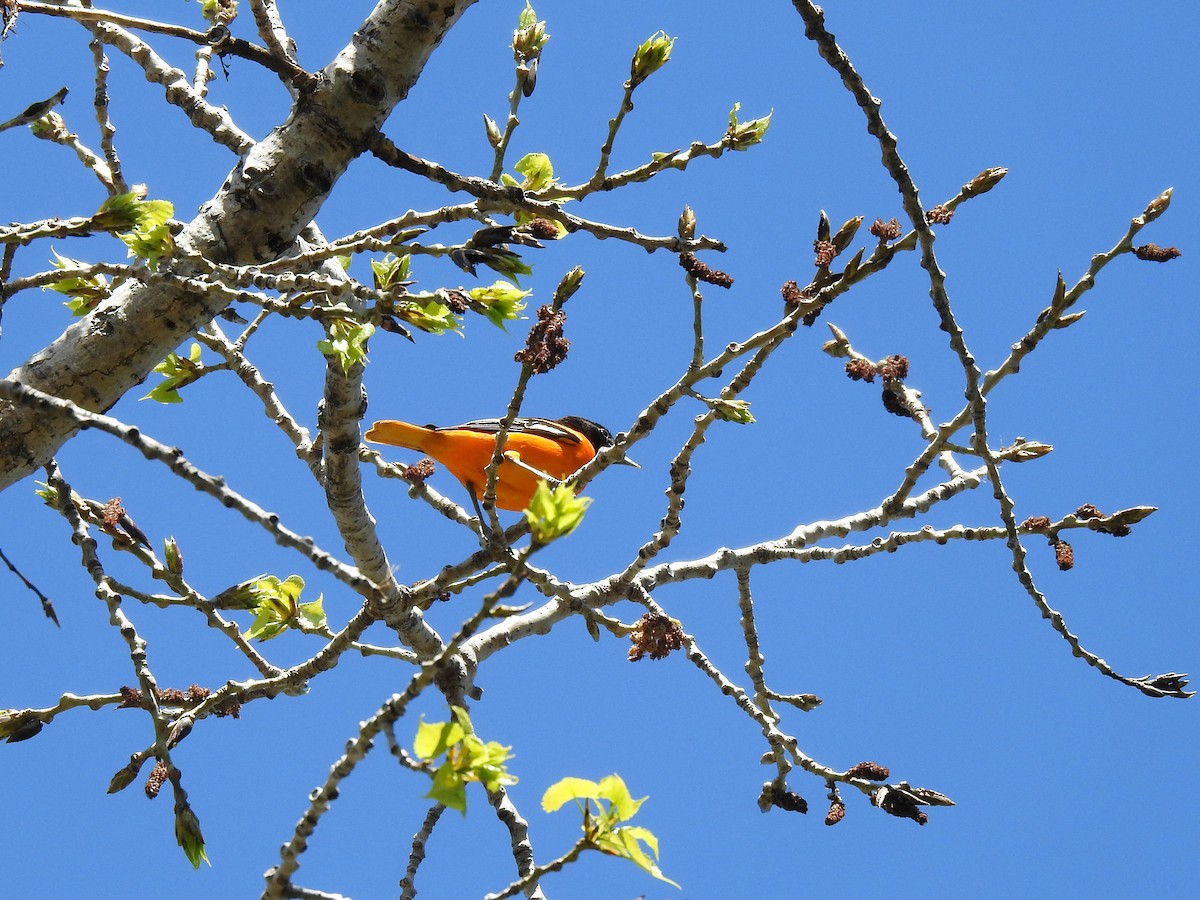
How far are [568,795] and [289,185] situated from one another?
2.13 m

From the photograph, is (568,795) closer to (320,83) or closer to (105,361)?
(105,361)

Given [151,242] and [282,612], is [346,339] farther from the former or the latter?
[282,612]

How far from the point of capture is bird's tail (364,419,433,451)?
6.14 metres

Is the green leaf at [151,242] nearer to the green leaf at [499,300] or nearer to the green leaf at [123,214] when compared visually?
the green leaf at [123,214]

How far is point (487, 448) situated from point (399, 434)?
2.01 ft

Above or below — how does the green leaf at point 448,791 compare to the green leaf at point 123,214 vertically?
below

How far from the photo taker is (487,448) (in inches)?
235

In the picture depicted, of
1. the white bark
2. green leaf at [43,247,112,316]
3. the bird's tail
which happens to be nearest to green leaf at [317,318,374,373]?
the white bark

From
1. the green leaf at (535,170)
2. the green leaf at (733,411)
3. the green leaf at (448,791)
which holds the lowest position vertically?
the green leaf at (448,791)

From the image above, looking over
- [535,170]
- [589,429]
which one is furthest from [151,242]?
[589,429]

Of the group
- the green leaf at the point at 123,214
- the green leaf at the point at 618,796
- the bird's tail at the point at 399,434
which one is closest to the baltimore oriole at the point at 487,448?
the bird's tail at the point at 399,434

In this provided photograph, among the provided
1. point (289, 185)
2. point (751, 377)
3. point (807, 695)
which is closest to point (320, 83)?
point (289, 185)

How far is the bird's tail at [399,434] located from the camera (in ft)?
20.2

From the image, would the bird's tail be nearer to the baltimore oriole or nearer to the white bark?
the baltimore oriole
